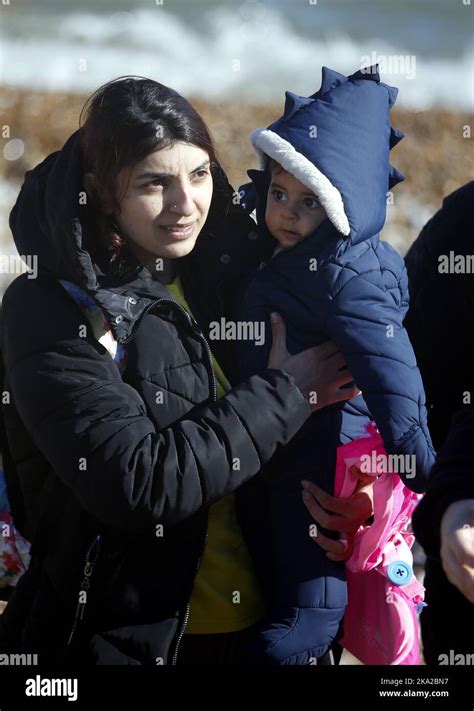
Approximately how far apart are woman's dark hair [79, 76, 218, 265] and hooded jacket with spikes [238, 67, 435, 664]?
0.29 meters

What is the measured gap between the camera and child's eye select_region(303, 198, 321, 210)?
2303 millimetres

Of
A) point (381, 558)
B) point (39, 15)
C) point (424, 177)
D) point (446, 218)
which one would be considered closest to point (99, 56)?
point (39, 15)

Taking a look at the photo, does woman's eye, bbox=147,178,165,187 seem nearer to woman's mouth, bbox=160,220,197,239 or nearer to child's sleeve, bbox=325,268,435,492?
woman's mouth, bbox=160,220,197,239

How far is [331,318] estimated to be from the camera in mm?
2238

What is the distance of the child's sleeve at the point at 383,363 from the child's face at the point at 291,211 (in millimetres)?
145

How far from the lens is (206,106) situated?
5.61 m

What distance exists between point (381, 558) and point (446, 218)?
0.80 meters

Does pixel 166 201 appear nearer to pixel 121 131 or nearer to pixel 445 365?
pixel 121 131

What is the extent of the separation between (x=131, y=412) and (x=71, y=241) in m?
0.36

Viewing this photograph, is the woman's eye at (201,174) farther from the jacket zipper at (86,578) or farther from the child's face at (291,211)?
the jacket zipper at (86,578)

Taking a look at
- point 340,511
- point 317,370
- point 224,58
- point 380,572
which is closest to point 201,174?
point 317,370

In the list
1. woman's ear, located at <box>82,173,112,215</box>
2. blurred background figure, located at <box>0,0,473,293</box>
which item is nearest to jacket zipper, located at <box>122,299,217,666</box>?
woman's ear, located at <box>82,173,112,215</box>

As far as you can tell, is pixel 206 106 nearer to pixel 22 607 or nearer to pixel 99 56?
pixel 99 56

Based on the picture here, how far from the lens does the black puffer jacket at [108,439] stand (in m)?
1.98
